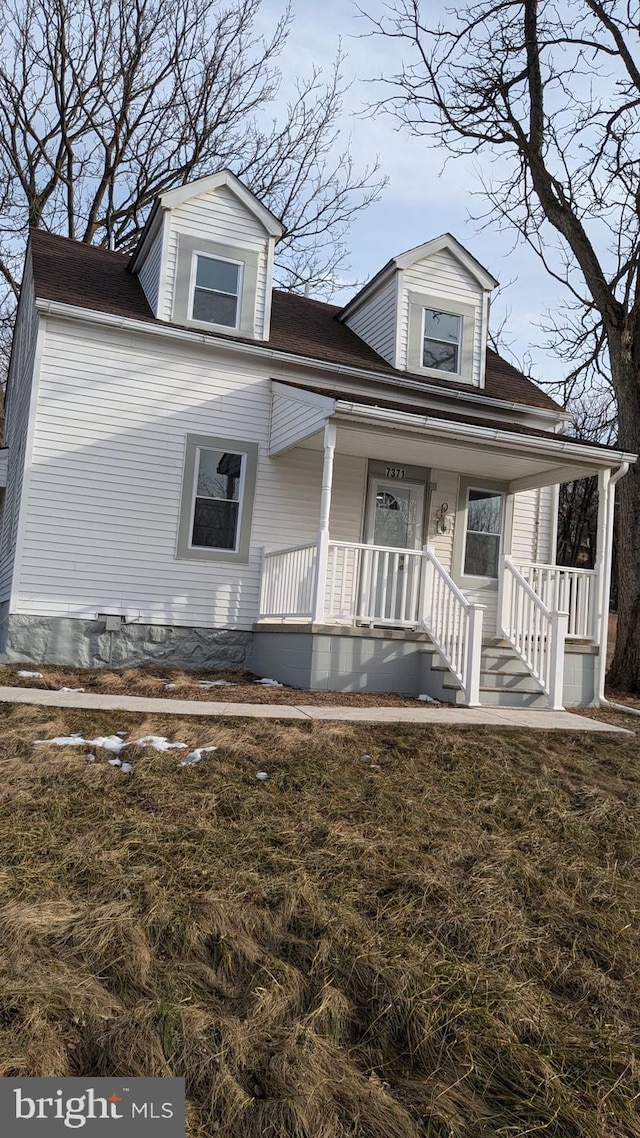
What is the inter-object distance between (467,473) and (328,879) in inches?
325

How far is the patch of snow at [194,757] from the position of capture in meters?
5.16

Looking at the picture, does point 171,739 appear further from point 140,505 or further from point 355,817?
point 140,505

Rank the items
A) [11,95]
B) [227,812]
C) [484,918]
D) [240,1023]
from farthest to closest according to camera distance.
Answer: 1. [11,95]
2. [227,812]
3. [484,918]
4. [240,1023]

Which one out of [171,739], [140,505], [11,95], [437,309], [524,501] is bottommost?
[171,739]

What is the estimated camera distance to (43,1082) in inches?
102

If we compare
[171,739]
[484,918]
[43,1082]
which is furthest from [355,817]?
[43,1082]

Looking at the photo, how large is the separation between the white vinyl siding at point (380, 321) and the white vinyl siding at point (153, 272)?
3421 mm

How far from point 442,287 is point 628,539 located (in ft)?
15.3

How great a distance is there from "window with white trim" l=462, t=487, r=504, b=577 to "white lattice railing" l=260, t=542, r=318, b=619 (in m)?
2.97

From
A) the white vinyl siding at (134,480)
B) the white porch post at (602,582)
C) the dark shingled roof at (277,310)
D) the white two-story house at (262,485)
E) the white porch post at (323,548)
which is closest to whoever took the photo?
the white porch post at (323,548)

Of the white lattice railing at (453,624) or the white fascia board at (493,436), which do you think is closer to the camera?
the white lattice railing at (453,624)

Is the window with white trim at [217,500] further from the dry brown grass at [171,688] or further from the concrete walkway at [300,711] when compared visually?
the concrete walkway at [300,711]

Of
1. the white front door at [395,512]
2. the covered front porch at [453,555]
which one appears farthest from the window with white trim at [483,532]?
the white front door at [395,512]

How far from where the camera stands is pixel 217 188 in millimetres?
10578
